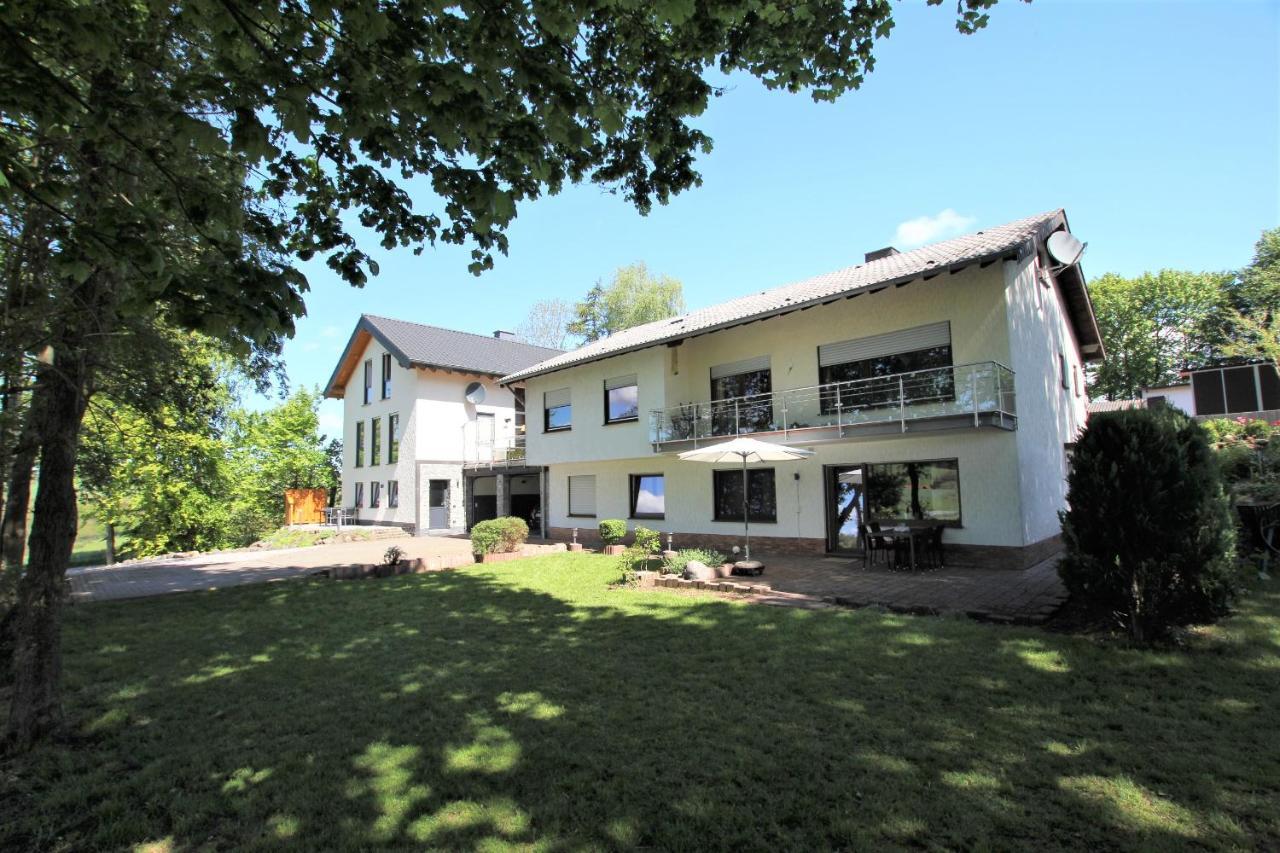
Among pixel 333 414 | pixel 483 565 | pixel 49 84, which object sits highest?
pixel 333 414

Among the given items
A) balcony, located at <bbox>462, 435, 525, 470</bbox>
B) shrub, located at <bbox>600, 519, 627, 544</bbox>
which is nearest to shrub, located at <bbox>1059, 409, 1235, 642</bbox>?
shrub, located at <bbox>600, 519, 627, 544</bbox>

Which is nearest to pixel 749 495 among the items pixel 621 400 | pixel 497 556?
pixel 621 400

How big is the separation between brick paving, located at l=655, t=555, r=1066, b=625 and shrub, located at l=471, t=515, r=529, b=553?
19.8ft

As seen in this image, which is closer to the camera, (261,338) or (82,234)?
(82,234)

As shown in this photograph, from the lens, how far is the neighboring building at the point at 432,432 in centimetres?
2320

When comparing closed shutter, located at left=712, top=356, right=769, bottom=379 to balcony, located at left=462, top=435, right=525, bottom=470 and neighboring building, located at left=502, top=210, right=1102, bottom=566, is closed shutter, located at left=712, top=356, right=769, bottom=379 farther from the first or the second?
balcony, located at left=462, top=435, right=525, bottom=470

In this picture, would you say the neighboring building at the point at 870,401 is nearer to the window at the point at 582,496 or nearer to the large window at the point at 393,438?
the window at the point at 582,496

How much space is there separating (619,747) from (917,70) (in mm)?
8008

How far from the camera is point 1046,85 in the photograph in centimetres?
781

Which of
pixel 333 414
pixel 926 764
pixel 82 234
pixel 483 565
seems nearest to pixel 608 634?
pixel 926 764

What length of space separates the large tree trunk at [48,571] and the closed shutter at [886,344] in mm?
12559

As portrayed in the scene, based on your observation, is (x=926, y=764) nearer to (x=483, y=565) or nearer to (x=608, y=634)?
(x=608, y=634)

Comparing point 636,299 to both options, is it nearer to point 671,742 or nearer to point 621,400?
point 621,400

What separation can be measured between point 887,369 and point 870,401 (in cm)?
82
